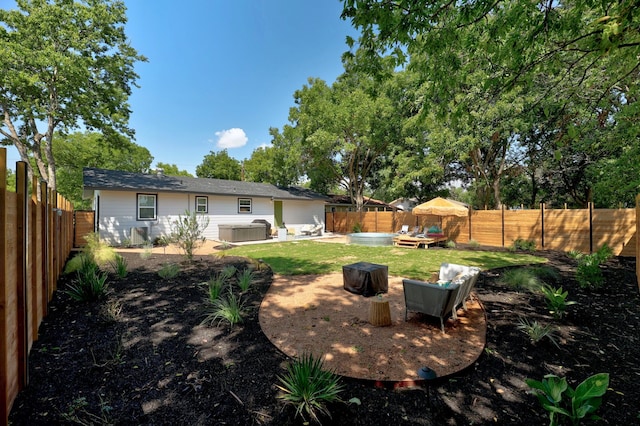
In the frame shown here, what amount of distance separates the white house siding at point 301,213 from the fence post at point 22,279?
18.2 metres

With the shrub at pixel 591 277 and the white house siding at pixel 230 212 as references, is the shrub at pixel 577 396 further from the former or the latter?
the white house siding at pixel 230 212

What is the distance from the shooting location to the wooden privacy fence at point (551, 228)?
1034 cm

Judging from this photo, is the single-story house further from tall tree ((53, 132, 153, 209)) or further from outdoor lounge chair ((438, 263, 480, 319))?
outdoor lounge chair ((438, 263, 480, 319))

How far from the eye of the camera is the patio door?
20281 millimetres

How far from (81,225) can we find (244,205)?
27.3 ft

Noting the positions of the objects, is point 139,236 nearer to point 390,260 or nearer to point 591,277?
point 390,260

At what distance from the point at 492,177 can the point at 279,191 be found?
1613 cm

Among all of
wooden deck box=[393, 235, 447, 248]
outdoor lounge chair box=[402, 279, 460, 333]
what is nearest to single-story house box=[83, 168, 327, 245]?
wooden deck box=[393, 235, 447, 248]

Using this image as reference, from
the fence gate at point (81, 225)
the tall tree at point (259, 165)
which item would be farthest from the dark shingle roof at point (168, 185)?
the tall tree at point (259, 165)

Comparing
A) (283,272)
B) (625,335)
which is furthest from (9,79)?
(625,335)

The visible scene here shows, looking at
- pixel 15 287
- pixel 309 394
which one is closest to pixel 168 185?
pixel 15 287

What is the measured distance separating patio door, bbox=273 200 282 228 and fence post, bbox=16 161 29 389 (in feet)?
57.8

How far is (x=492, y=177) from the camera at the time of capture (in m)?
20.7

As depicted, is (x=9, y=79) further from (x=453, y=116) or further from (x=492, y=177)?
(x=492, y=177)
